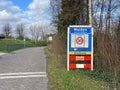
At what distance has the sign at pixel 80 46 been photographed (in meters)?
15.0

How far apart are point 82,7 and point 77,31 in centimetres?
1254

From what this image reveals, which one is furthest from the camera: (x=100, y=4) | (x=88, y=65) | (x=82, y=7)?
(x=82, y=7)

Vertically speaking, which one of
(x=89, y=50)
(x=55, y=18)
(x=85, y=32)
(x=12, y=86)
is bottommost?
(x=12, y=86)

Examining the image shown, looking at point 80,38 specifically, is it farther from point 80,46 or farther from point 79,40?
point 80,46

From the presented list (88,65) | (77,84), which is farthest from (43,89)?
(88,65)

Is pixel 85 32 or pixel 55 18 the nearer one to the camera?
pixel 85 32

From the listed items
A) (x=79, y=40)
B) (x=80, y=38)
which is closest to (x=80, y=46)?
(x=79, y=40)

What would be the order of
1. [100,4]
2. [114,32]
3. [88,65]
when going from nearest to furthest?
[114,32] < [88,65] < [100,4]

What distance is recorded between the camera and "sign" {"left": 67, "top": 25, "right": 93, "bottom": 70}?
14977 mm

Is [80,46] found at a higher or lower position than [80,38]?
lower

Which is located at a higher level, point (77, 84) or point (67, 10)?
point (67, 10)

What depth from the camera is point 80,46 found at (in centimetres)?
1509

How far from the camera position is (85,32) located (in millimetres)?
14992

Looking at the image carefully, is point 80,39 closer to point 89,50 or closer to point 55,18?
point 89,50
